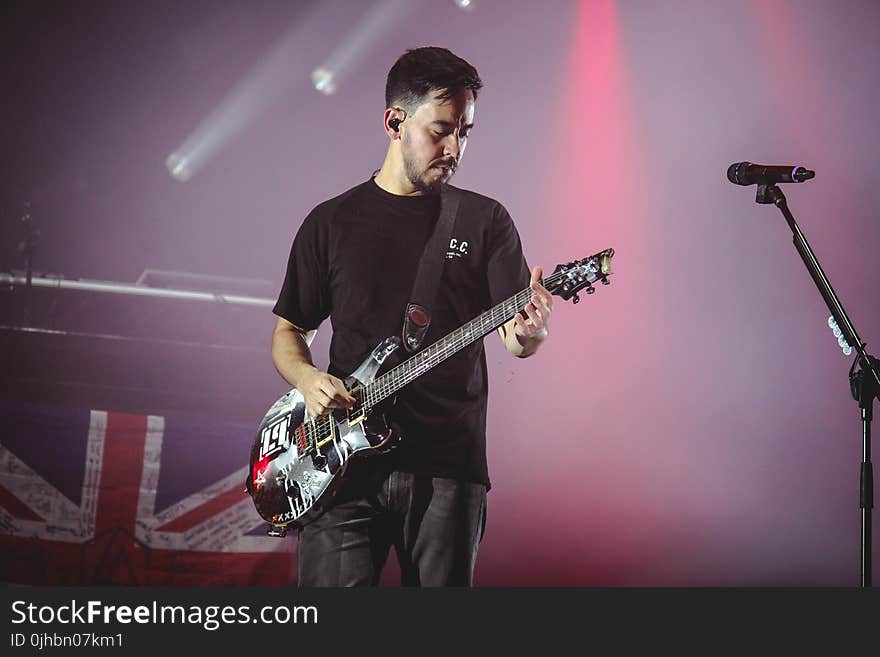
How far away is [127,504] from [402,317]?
67.1 inches

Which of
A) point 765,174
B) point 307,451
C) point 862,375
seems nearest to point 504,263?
point 307,451

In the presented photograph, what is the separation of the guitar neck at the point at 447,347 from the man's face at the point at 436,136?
41 centimetres

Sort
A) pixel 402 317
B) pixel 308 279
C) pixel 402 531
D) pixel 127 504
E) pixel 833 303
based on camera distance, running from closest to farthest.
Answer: pixel 402 531 < pixel 402 317 < pixel 308 279 < pixel 833 303 < pixel 127 504

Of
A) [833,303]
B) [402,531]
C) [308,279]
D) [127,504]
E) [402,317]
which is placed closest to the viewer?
[402,531]

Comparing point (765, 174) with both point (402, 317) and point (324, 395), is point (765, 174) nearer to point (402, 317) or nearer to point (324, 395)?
point (402, 317)

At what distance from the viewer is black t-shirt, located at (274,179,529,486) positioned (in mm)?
2256

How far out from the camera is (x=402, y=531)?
2.23 meters

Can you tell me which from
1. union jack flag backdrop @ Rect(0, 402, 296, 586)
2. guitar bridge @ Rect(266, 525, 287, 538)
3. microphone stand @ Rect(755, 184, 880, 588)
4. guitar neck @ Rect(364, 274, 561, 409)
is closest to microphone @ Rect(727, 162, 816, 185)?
microphone stand @ Rect(755, 184, 880, 588)

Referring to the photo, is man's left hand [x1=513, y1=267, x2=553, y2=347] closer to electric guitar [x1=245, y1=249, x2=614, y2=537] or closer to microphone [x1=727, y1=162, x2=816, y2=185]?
electric guitar [x1=245, y1=249, x2=614, y2=537]

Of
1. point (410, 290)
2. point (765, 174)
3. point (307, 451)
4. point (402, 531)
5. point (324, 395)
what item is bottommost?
point (402, 531)

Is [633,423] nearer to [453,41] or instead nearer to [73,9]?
[453,41]

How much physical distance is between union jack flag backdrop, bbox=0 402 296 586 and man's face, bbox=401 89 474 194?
1.60 meters

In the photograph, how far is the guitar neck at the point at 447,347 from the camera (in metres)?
2.28

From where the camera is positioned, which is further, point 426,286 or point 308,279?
point 308,279
